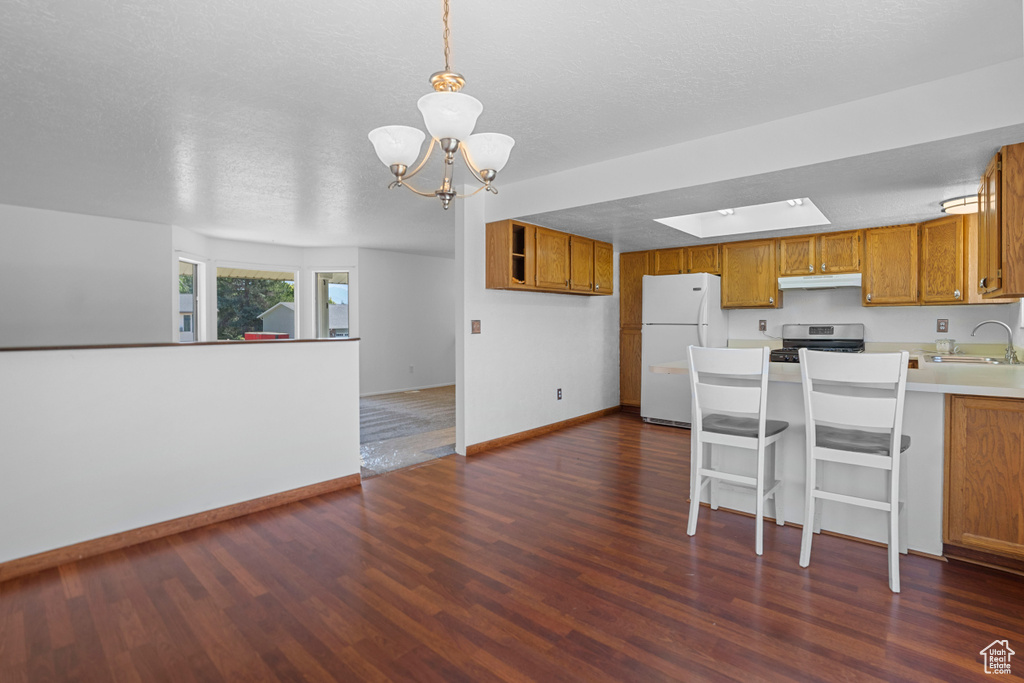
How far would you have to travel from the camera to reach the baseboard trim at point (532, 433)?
4.37 meters

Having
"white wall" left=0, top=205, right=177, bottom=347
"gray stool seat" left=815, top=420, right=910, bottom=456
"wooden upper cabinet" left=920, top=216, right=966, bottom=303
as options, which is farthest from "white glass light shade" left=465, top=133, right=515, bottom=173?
"white wall" left=0, top=205, right=177, bottom=347

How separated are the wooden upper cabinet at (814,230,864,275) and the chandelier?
431 centimetres

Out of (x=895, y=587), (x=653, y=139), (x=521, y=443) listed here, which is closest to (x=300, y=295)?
(x=521, y=443)

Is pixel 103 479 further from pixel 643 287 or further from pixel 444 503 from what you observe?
pixel 643 287

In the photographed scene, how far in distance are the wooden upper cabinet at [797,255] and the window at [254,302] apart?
21.2ft

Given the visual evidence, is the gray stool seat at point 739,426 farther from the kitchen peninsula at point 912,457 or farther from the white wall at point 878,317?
the white wall at point 878,317

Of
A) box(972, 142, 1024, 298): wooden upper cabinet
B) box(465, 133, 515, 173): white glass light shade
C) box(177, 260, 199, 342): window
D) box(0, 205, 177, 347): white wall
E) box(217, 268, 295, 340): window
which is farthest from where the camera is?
box(217, 268, 295, 340): window

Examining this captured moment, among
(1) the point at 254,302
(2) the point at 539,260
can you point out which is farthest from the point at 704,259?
(1) the point at 254,302

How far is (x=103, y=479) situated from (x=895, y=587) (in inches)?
148

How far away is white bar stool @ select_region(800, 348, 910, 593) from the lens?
2148 mm

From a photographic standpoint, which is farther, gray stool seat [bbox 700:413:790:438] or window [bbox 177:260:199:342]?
window [bbox 177:260:199:342]

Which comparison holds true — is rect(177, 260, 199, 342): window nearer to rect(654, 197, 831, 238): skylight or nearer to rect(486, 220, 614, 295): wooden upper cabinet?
rect(486, 220, 614, 295): wooden upper cabinet

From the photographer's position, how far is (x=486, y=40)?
202 centimetres

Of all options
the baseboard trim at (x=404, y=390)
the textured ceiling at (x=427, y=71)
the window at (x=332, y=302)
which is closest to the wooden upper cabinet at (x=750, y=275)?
the textured ceiling at (x=427, y=71)
